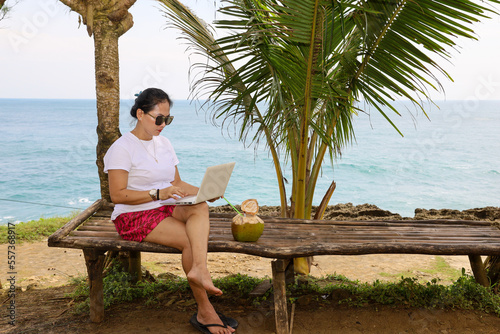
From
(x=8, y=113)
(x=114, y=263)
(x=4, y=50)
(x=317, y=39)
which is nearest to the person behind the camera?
(x=317, y=39)

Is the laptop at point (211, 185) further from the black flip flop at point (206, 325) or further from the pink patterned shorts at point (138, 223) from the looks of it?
the black flip flop at point (206, 325)

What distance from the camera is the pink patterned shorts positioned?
9.12 feet

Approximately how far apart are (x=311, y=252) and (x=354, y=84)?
1.67 m

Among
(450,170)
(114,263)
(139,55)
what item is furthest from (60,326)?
(139,55)

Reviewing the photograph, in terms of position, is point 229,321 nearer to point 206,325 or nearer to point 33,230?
point 206,325

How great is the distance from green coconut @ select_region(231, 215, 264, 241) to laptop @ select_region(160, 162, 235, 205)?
0.78 feet

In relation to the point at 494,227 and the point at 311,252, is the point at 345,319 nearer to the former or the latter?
the point at 311,252

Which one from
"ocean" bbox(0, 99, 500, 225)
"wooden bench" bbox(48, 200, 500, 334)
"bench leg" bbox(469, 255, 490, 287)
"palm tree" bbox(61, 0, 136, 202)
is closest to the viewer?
"wooden bench" bbox(48, 200, 500, 334)

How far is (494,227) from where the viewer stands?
11.7 ft

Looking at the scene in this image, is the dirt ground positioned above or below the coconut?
below

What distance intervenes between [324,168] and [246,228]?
23.5 m

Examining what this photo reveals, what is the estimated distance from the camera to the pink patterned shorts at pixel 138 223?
2.78 metres

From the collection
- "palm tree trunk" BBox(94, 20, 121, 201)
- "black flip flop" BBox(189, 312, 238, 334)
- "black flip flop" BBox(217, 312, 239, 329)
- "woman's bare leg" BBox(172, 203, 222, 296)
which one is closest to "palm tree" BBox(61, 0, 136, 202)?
"palm tree trunk" BBox(94, 20, 121, 201)

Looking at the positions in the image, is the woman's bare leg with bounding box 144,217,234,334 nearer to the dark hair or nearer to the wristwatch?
the wristwatch
